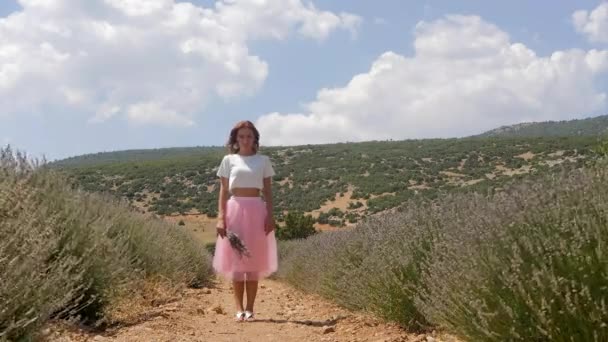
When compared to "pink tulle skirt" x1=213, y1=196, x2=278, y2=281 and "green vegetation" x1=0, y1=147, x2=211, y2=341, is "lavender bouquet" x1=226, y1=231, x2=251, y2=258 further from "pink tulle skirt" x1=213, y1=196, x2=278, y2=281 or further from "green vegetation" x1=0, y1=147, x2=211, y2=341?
"green vegetation" x1=0, y1=147, x2=211, y2=341

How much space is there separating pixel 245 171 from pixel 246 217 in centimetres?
43

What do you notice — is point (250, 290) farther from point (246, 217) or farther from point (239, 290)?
point (246, 217)

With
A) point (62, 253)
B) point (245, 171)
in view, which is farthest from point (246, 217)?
point (62, 253)

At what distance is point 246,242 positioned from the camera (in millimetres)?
6434

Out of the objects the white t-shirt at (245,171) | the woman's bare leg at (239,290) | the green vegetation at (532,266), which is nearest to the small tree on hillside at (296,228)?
the woman's bare leg at (239,290)

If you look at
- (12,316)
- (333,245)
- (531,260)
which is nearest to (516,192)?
(531,260)

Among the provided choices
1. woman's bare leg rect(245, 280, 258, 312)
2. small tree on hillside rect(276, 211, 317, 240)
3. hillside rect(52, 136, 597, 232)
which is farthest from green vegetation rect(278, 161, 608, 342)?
hillside rect(52, 136, 597, 232)

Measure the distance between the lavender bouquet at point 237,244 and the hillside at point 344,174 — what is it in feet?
105

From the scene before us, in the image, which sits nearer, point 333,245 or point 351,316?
point 351,316

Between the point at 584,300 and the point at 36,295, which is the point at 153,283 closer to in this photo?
the point at 36,295

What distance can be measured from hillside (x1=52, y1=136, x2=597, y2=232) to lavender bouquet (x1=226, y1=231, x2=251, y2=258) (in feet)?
105

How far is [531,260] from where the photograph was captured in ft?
10.6

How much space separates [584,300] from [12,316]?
2.81 m

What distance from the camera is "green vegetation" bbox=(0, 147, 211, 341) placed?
11.8ft
